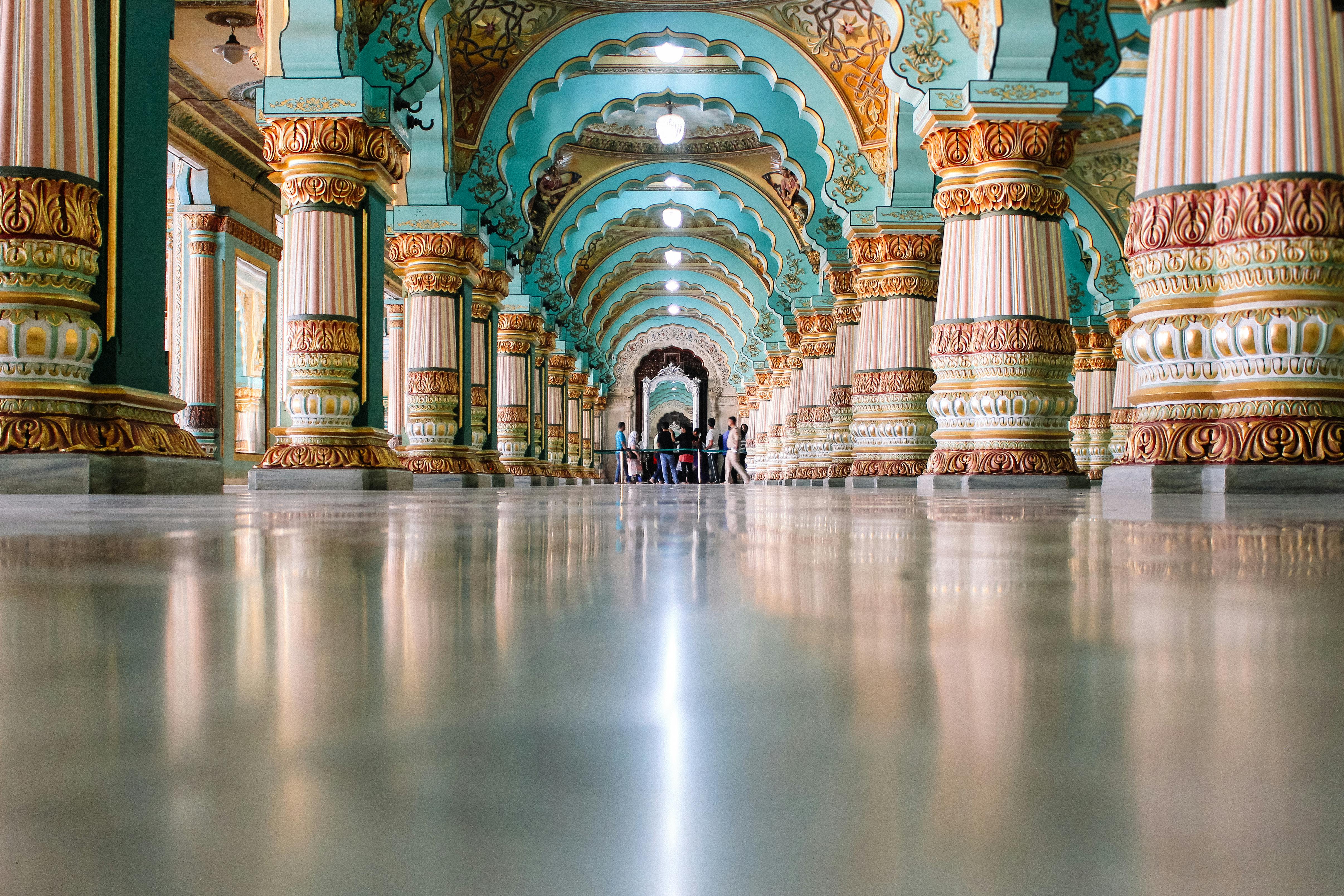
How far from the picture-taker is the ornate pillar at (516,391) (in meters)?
18.2

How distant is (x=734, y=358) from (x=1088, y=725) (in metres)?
40.0

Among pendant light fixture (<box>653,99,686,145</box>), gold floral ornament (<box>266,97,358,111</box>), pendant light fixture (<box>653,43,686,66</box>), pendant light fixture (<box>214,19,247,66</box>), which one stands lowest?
gold floral ornament (<box>266,97,358,111</box>)

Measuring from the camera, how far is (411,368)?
38.9 feet

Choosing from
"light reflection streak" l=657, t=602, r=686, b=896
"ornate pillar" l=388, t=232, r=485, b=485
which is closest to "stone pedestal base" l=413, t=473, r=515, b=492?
"ornate pillar" l=388, t=232, r=485, b=485

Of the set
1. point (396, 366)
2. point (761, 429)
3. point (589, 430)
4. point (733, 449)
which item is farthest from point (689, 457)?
point (589, 430)

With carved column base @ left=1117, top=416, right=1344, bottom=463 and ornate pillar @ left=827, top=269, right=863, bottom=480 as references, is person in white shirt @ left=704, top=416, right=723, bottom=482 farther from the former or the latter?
carved column base @ left=1117, top=416, right=1344, bottom=463

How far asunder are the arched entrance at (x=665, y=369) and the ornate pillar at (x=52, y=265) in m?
39.8

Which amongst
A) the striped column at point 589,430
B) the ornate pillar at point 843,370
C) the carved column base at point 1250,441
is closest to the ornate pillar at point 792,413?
the ornate pillar at point 843,370

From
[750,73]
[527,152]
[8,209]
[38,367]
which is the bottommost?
[38,367]

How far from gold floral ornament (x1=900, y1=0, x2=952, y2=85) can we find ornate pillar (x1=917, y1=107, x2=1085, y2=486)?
607mm

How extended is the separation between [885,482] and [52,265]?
785 centimetres

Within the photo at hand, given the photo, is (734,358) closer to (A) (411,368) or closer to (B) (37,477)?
→ (A) (411,368)

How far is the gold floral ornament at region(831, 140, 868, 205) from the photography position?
12.1m

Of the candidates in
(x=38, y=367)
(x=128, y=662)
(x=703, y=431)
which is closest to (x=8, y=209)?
(x=38, y=367)
